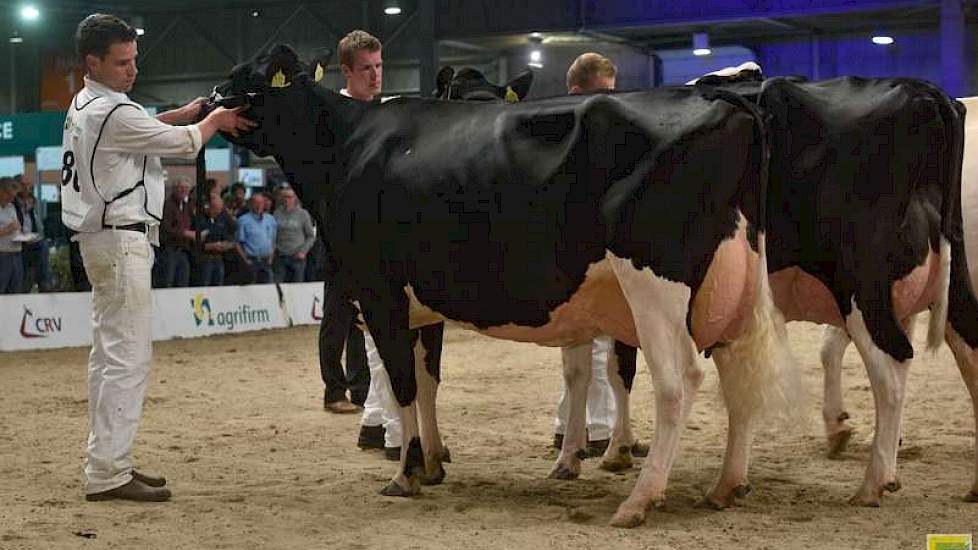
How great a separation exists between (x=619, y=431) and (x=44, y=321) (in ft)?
32.2

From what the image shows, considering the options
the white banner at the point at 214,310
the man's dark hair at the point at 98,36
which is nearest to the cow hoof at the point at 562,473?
the man's dark hair at the point at 98,36

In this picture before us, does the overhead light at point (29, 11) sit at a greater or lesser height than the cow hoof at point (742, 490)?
greater

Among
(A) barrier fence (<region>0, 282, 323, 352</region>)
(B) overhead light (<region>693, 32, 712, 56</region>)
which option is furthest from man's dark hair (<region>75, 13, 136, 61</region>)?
(B) overhead light (<region>693, 32, 712, 56</region>)

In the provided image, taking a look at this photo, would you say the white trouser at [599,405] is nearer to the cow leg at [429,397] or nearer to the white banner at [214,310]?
the cow leg at [429,397]

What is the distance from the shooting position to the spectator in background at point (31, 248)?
1661 cm

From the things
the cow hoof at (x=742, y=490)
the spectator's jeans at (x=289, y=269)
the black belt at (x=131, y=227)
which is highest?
the black belt at (x=131, y=227)

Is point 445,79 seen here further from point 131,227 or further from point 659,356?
point 659,356

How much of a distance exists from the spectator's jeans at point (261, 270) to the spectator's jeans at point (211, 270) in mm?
560

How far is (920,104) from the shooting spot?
5.75m

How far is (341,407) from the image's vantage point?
30.0 feet

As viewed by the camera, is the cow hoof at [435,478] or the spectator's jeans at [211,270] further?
the spectator's jeans at [211,270]

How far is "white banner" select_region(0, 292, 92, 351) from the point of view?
46.1 feet

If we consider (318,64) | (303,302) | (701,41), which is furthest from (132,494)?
(701,41)

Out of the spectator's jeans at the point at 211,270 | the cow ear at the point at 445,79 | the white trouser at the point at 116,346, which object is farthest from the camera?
the spectator's jeans at the point at 211,270
